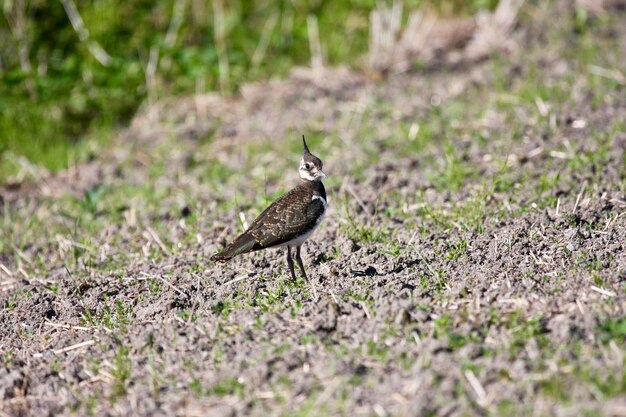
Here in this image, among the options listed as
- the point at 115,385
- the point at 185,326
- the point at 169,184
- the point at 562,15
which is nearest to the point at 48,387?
the point at 115,385

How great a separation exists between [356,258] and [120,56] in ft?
18.4

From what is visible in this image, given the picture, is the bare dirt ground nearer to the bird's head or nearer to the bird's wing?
the bird's wing

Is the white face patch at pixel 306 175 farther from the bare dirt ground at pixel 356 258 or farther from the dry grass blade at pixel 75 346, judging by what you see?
the dry grass blade at pixel 75 346

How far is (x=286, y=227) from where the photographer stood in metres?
5.50

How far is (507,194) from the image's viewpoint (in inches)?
265

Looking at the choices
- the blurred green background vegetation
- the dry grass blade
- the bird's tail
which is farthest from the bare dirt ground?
the blurred green background vegetation

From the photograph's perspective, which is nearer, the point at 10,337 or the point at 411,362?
the point at 411,362

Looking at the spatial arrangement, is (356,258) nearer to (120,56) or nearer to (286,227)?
→ (286,227)

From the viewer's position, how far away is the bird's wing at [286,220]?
548cm

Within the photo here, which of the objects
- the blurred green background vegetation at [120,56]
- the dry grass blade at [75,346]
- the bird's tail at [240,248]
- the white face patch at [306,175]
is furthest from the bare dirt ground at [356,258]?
the white face patch at [306,175]

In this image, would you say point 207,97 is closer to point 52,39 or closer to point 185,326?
point 52,39

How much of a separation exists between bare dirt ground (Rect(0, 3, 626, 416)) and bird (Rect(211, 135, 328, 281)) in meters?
0.25

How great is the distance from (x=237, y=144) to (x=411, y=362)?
4997mm

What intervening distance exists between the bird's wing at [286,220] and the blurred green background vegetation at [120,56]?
14.0 feet
